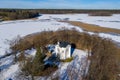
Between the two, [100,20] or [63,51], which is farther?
[100,20]

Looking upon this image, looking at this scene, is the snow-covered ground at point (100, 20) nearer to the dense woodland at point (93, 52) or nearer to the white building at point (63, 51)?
the dense woodland at point (93, 52)

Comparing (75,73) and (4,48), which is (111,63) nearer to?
(75,73)

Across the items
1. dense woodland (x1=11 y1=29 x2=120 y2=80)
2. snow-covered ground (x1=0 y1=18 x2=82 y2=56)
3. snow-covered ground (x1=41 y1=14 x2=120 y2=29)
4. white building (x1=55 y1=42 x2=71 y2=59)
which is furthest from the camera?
snow-covered ground (x1=41 y1=14 x2=120 y2=29)

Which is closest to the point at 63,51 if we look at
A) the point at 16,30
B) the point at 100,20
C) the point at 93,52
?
the point at 93,52

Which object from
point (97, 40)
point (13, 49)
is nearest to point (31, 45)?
point (13, 49)

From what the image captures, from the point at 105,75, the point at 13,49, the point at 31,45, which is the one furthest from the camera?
the point at 31,45

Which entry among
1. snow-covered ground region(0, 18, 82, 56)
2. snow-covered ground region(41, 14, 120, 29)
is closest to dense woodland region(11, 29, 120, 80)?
snow-covered ground region(0, 18, 82, 56)

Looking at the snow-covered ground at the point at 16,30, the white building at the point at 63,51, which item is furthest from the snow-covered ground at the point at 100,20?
the white building at the point at 63,51

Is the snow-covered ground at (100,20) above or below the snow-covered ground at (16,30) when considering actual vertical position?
below

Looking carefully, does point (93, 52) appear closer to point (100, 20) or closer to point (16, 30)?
point (16, 30)

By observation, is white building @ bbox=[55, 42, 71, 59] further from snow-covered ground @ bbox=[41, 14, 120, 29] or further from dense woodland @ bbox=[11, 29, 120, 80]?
snow-covered ground @ bbox=[41, 14, 120, 29]

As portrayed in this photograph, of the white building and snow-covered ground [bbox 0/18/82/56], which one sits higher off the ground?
the white building
